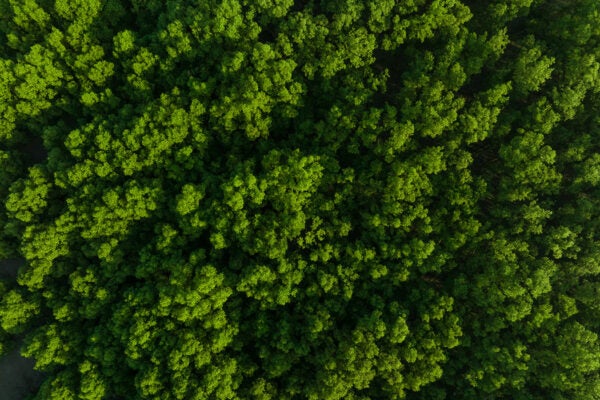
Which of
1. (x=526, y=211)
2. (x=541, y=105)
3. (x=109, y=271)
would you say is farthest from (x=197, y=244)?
(x=541, y=105)

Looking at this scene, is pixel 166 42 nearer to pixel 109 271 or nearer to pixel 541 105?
pixel 109 271

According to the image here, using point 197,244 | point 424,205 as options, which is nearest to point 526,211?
point 424,205

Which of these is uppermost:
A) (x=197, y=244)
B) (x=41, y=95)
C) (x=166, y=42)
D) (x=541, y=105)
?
(x=166, y=42)

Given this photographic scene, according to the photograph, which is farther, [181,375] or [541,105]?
[541,105]

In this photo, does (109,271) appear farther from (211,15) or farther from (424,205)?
(424,205)

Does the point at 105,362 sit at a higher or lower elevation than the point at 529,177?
lower

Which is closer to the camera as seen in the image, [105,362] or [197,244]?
[105,362]
